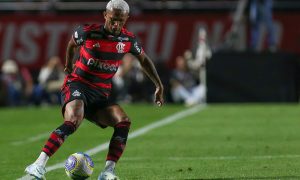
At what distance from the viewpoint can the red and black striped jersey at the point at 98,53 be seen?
32.2 ft

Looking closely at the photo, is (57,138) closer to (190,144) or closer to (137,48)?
(137,48)

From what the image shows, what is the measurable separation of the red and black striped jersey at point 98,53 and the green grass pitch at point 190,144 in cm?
109

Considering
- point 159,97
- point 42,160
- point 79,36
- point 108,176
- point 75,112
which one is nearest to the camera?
point 42,160

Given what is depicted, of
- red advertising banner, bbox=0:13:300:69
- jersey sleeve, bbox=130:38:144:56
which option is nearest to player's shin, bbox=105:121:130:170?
jersey sleeve, bbox=130:38:144:56

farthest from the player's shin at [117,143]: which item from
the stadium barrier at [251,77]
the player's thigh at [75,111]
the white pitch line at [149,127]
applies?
the stadium barrier at [251,77]

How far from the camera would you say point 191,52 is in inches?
1107

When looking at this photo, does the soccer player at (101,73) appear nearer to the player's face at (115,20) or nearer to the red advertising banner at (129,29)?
the player's face at (115,20)

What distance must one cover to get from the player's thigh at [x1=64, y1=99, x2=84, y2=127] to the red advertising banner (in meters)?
18.3

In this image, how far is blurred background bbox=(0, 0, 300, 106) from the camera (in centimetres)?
2716

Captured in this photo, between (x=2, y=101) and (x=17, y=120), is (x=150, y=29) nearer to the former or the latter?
(x=2, y=101)

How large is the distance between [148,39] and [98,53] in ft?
61.3

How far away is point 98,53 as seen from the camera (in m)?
9.84

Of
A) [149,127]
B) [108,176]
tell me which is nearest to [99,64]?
[108,176]

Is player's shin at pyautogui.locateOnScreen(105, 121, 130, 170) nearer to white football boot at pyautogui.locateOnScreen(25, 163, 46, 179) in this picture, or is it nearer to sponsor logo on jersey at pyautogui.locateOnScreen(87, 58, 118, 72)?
sponsor logo on jersey at pyautogui.locateOnScreen(87, 58, 118, 72)
